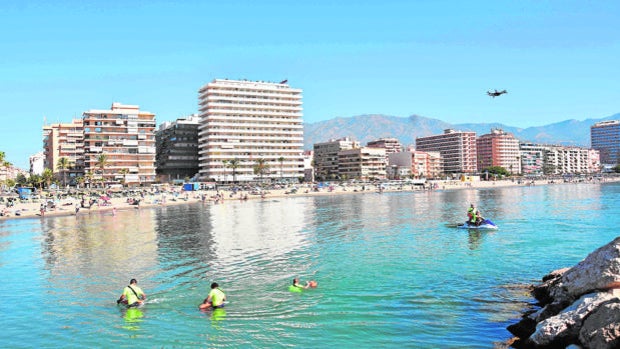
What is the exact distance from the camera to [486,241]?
34.2 m

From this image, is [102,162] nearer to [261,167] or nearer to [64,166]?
[64,166]

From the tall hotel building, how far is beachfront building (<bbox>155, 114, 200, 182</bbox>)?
474 centimetres

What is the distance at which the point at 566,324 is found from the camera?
12852 millimetres

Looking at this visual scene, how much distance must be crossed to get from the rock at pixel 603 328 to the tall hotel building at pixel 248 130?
131224 millimetres

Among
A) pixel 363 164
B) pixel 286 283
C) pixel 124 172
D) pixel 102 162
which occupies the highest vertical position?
pixel 363 164

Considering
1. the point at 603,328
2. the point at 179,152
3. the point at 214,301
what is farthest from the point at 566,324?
the point at 179,152

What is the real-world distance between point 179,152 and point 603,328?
499ft

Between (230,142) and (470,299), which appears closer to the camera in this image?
(470,299)

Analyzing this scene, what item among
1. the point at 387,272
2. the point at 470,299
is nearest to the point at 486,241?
the point at 387,272

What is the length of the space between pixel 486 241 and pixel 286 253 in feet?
47.0

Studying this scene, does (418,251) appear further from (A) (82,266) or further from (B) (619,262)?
(A) (82,266)

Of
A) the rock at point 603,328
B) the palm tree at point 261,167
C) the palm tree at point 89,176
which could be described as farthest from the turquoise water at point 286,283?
the palm tree at point 261,167

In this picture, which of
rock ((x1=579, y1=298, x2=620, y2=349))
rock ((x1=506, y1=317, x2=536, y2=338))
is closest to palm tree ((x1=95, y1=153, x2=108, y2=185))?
rock ((x1=506, y1=317, x2=536, y2=338))

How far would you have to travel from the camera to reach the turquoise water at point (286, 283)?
15.7 meters
